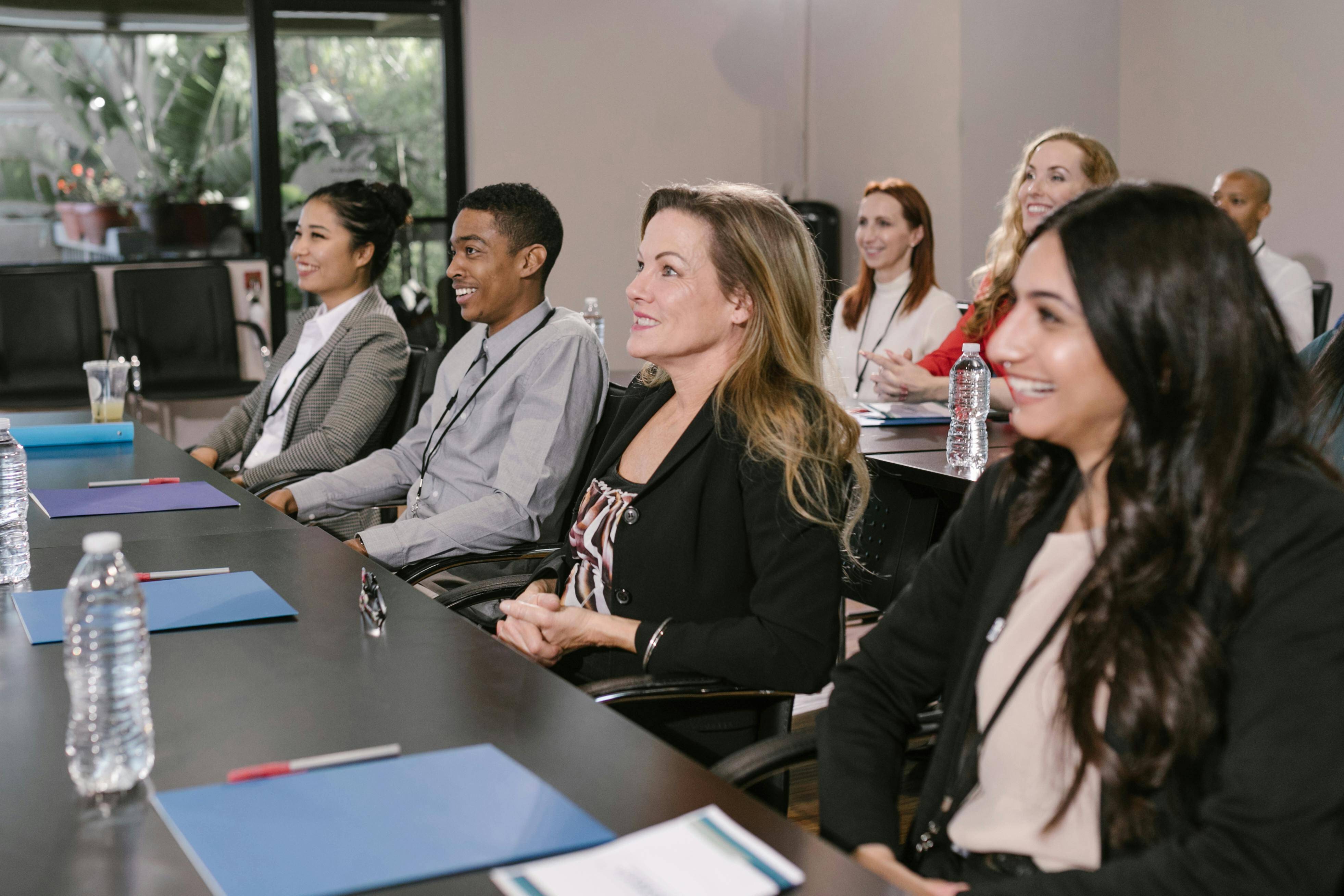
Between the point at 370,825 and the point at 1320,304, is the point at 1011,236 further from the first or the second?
the point at 370,825

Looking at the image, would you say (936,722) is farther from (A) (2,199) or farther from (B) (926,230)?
(A) (2,199)

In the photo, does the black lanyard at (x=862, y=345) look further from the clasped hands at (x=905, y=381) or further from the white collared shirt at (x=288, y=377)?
the white collared shirt at (x=288, y=377)

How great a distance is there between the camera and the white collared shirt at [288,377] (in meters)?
3.56

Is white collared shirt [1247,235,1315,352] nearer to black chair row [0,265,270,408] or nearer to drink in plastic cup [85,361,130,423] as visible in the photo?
drink in plastic cup [85,361,130,423]

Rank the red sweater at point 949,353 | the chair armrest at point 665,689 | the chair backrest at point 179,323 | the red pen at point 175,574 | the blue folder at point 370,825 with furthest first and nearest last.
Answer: the chair backrest at point 179,323
the red sweater at point 949,353
the red pen at point 175,574
the chair armrest at point 665,689
the blue folder at point 370,825

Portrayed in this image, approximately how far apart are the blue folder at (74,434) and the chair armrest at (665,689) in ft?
7.20

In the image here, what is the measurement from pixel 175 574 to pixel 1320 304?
4518mm

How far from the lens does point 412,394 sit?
342 cm

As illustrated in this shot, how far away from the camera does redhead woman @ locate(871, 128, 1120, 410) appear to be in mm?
3619

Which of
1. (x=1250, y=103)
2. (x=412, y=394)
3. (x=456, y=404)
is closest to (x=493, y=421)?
(x=456, y=404)

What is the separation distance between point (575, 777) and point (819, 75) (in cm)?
694

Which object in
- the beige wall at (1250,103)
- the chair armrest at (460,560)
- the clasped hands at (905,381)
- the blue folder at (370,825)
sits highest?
the beige wall at (1250,103)

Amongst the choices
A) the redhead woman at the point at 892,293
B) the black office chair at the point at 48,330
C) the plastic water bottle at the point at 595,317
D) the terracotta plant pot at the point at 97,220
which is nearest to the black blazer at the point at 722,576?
the redhead woman at the point at 892,293

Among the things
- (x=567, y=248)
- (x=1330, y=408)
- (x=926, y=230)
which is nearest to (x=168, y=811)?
(x=1330, y=408)
